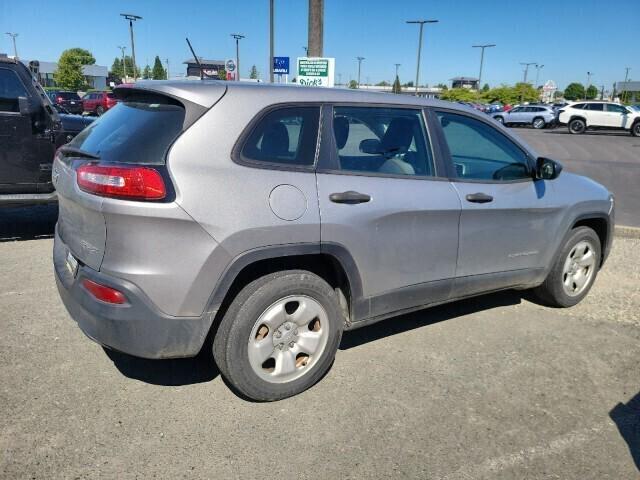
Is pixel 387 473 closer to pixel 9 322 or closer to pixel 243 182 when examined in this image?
pixel 243 182

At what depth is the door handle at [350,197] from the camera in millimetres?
2807

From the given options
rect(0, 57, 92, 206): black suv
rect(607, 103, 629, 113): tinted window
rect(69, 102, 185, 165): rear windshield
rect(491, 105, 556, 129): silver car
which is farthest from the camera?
rect(491, 105, 556, 129): silver car

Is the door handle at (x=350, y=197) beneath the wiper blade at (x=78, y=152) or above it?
beneath

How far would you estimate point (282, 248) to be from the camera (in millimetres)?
2652

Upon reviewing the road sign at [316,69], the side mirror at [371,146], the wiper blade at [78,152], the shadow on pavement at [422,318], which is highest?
the road sign at [316,69]

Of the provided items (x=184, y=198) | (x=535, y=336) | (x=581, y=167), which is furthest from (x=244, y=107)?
(x=581, y=167)

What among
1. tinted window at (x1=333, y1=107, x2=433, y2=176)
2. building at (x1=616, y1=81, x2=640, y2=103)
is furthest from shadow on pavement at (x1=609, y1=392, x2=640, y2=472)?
building at (x1=616, y1=81, x2=640, y2=103)

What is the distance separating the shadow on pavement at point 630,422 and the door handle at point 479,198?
1483 millimetres

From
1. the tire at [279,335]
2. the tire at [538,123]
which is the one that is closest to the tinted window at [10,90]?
the tire at [279,335]

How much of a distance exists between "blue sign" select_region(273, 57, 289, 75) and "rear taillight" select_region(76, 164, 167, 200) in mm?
12268

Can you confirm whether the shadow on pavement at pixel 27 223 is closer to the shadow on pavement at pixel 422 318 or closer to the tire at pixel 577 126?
the shadow on pavement at pixel 422 318

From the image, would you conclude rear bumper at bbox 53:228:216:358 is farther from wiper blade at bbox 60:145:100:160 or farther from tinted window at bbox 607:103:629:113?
tinted window at bbox 607:103:629:113

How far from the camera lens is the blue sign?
13867 mm

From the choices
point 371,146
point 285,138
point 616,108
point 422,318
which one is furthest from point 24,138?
point 616,108
